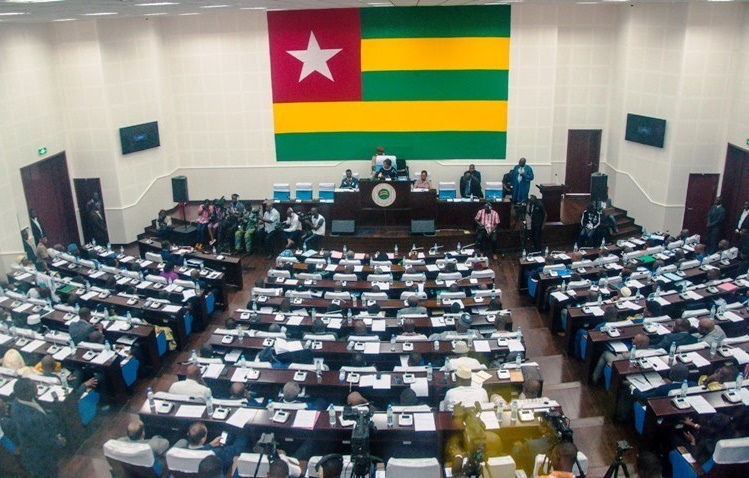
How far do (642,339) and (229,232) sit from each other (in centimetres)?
1096

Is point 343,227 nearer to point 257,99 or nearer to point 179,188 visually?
point 179,188

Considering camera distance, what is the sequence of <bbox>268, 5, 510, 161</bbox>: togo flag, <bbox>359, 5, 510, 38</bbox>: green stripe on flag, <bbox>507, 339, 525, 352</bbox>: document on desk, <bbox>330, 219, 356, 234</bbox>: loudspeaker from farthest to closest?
1. <bbox>268, 5, 510, 161</bbox>: togo flag
2. <bbox>359, 5, 510, 38</bbox>: green stripe on flag
3. <bbox>330, 219, 356, 234</bbox>: loudspeaker
4. <bbox>507, 339, 525, 352</bbox>: document on desk

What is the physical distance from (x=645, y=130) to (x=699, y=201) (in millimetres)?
2302

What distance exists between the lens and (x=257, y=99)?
18688 mm

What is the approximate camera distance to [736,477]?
21.7 ft

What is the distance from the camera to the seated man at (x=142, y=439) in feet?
23.0

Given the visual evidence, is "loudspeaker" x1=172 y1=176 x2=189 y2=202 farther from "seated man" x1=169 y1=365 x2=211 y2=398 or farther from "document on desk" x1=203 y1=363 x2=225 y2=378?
"seated man" x1=169 y1=365 x2=211 y2=398

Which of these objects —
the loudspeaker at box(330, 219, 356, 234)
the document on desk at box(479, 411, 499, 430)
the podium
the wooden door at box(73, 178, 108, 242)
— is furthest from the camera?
the wooden door at box(73, 178, 108, 242)

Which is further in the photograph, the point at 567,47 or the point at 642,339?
the point at 567,47

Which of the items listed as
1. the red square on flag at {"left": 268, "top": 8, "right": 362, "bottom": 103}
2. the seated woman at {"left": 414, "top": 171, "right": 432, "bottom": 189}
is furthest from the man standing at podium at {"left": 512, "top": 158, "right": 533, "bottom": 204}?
the red square on flag at {"left": 268, "top": 8, "right": 362, "bottom": 103}

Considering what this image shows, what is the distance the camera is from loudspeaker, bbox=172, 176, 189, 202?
1747cm

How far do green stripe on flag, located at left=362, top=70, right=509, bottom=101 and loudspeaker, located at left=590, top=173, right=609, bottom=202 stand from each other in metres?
3.80

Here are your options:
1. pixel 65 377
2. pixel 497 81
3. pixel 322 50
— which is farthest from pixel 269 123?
pixel 65 377

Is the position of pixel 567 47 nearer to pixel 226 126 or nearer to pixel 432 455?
pixel 226 126
